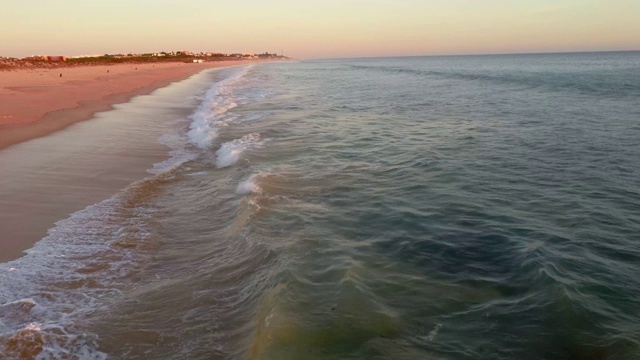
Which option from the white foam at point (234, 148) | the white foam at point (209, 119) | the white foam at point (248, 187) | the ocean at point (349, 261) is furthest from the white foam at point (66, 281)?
the white foam at point (209, 119)

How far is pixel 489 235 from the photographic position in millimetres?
7539

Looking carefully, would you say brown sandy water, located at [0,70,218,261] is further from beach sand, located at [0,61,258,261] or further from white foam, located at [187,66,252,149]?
white foam, located at [187,66,252,149]

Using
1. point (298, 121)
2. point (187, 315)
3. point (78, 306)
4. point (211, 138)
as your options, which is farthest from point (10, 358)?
point (298, 121)

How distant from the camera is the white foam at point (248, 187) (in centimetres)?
1008

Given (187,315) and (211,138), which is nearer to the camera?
(187,315)

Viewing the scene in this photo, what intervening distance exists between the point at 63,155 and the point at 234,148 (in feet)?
14.7

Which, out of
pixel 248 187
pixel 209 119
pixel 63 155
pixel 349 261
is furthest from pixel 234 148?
pixel 349 261

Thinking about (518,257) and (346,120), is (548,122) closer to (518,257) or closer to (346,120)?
Answer: (346,120)

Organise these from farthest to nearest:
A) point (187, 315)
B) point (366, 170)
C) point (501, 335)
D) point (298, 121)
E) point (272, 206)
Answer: point (298, 121) < point (366, 170) < point (272, 206) < point (187, 315) < point (501, 335)

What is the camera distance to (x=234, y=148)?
568 inches

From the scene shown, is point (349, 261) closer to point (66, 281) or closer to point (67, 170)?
point (66, 281)

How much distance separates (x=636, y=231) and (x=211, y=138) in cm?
1244

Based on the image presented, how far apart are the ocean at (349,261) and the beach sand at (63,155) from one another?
41 centimetres

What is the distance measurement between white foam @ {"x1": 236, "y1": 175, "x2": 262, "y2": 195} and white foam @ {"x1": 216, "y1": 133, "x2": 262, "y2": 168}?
221 centimetres
